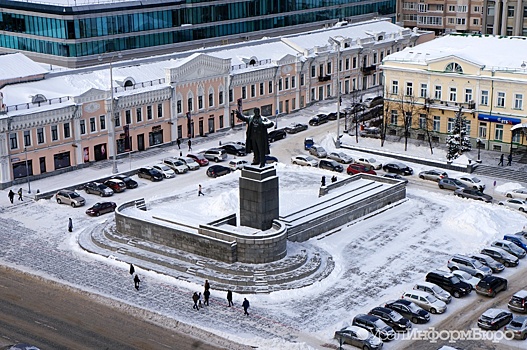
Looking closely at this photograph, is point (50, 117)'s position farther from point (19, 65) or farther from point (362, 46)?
point (362, 46)

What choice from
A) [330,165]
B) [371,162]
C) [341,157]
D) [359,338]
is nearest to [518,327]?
[359,338]

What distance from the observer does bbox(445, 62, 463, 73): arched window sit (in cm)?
8412

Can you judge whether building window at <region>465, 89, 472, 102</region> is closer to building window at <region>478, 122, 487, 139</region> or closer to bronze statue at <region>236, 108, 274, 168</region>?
building window at <region>478, 122, 487, 139</region>

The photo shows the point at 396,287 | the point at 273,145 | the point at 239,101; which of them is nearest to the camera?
the point at 396,287

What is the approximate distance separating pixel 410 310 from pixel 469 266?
8413mm

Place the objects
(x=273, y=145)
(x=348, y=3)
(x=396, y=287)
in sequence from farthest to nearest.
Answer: (x=348, y=3) → (x=273, y=145) → (x=396, y=287)

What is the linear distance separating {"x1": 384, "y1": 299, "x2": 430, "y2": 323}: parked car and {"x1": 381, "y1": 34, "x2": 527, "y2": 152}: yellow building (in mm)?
35109

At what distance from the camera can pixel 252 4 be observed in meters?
123

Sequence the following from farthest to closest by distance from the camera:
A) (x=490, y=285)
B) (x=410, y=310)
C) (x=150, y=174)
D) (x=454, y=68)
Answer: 1. (x=454, y=68)
2. (x=150, y=174)
3. (x=490, y=285)
4. (x=410, y=310)

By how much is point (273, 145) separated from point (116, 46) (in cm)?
3045

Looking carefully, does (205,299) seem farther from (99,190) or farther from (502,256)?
(99,190)

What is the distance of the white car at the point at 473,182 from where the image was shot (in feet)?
236

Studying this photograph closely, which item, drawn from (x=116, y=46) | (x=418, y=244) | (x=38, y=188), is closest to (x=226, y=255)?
(x=418, y=244)

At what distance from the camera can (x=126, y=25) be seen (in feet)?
351
